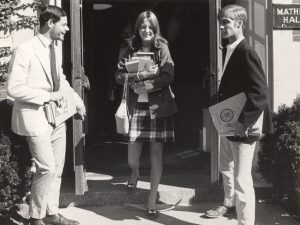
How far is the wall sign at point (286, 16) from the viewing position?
547cm

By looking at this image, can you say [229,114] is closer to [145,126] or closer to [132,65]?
[145,126]

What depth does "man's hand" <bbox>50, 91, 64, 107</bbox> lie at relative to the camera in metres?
4.28

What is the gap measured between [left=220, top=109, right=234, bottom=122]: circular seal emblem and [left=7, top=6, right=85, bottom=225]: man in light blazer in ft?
4.65

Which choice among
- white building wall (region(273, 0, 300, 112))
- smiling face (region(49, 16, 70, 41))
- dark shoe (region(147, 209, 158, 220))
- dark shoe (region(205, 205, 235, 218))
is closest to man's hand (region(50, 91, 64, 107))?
smiling face (region(49, 16, 70, 41))

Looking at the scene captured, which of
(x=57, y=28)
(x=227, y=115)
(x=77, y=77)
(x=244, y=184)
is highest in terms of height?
(x=57, y=28)

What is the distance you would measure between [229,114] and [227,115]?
0.06 feet

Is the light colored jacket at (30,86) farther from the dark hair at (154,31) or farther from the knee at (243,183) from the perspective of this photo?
the knee at (243,183)

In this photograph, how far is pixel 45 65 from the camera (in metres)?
4.23

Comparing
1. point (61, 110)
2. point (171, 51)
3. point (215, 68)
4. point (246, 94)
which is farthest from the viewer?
point (171, 51)

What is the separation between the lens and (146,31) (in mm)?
4738

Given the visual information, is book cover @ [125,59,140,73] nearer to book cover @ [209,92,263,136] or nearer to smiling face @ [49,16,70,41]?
smiling face @ [49,16,70,41]

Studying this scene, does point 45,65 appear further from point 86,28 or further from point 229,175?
point 86,28

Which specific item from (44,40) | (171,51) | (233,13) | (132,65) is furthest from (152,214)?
(171,51)

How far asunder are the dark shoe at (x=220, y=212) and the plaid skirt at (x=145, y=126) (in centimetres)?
83
